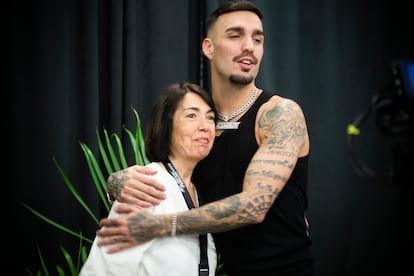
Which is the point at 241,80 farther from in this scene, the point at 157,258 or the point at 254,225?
the point at 157,258

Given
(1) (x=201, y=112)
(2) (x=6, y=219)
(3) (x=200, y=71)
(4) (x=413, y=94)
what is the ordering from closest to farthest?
(4) (x=413, y=94)
(1) (x=201, y=112)
(2) (x=6, y=219)
(3) (x=200, y=71)

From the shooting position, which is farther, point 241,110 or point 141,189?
point 241,110

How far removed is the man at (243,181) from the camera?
141 cm

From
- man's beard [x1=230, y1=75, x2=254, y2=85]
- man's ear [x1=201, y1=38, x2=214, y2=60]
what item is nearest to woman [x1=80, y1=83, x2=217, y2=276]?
man's beard [x1=230, y1=75, x2=254, y2=85]

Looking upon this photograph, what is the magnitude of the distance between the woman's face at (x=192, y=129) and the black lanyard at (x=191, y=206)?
0.07 metres

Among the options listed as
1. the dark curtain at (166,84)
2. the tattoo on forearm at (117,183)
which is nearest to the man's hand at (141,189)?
the tattoo on forearm at (117,183)

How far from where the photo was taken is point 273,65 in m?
2.87

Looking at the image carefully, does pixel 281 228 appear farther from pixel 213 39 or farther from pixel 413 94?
pixel 213 39

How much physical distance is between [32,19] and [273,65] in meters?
1.47

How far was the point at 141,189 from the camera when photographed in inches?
56.2

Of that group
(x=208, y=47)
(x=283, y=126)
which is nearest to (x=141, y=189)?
(x=283, y=126)

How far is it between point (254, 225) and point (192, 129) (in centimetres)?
41

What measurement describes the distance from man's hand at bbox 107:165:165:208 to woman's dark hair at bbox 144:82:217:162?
0.36ft

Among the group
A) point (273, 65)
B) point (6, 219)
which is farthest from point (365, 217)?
point (6, 219)
